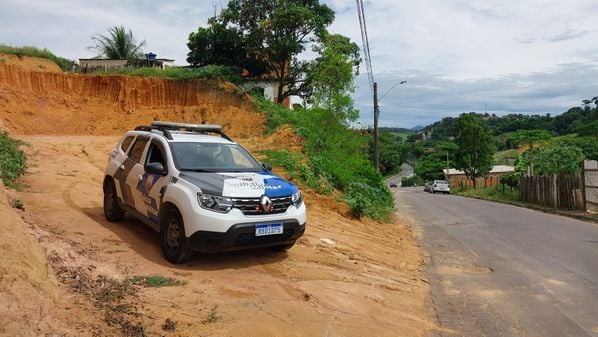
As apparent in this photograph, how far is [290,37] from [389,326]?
2460 centimetres

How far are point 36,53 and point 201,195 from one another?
30.4m

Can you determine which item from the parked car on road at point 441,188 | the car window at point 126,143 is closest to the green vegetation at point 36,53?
the car window at point 126,143

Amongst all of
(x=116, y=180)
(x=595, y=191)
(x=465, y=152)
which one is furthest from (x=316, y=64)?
(x=465, y=152)

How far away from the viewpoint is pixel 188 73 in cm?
3017

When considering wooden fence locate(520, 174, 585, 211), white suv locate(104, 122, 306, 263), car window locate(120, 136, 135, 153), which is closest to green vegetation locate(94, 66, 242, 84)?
wooden fence locate(520, 174, 585, 211)

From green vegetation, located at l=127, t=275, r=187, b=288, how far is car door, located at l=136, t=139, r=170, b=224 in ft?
5.14

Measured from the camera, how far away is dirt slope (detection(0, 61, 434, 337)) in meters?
4.57

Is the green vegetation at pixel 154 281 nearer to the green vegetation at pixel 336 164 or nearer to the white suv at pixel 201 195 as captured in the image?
the white suv at pixel 201 195

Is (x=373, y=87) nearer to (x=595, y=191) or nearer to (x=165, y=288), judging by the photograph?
(x=595, y=191)

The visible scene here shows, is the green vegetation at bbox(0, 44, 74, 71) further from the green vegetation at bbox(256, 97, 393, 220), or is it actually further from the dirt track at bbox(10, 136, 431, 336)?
the dirt track at bbox(10, 136, 431, 336)

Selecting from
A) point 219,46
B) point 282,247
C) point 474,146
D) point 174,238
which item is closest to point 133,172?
point 174,238

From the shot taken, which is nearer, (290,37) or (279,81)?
(290,37)

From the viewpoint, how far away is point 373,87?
1151 inches

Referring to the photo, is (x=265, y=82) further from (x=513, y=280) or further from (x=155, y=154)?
(x=513, y=280)
